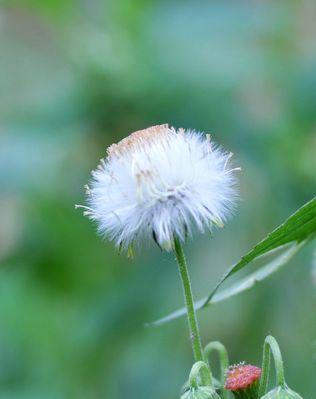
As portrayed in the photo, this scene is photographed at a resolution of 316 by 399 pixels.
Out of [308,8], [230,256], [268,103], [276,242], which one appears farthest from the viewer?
[308,8]

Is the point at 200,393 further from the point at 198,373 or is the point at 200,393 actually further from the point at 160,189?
the point at 160,189

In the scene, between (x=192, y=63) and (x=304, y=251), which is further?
(x=192, y=63)

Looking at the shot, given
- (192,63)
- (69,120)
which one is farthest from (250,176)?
(69,120)

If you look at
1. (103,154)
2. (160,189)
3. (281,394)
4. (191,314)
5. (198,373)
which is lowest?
(281,394)

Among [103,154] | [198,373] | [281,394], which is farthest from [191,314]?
[103,154]

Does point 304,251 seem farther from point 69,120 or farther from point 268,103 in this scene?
point 69,120
